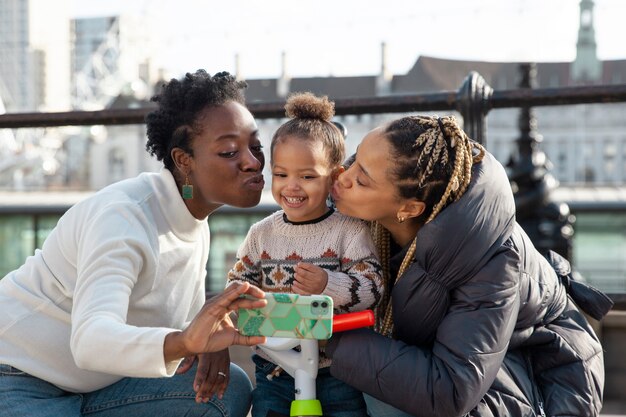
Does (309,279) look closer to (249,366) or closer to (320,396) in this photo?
(320,396)

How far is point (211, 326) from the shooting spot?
1.54 m

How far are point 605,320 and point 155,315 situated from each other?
144 cm

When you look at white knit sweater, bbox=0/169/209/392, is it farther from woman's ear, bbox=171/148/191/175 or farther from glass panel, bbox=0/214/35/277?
glass panel, bbox=0/214/35/277

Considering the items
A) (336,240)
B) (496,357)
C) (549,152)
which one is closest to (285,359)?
(336,240)

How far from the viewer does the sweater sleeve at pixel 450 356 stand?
65.0 inches

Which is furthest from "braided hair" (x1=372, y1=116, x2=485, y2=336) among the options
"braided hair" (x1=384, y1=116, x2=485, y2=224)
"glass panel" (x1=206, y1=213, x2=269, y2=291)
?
"glass panel" (x1=206, y1=213, x2=269, y2=291)

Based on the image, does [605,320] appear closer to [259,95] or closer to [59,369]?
[59,369]

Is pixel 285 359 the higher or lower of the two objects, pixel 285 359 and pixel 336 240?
the lower

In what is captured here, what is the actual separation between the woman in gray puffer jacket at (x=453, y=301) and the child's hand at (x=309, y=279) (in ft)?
0.37

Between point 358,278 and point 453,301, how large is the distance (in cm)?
22

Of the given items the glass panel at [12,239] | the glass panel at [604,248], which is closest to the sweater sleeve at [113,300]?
the glass panel at [12,239]

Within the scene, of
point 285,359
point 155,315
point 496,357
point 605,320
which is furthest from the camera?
point 605,320

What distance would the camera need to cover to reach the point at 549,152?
7438cm

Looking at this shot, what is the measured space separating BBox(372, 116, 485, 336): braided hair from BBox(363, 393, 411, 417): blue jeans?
270 millimetres
